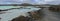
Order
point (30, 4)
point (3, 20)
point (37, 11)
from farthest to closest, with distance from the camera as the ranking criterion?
1. point (30, 4)
2. point (37, 11)
3. point (3, 20)

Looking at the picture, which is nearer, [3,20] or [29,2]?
[3,20]

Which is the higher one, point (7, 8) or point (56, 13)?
point (7, 8)

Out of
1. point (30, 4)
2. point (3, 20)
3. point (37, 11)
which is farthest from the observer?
point (30, 4)

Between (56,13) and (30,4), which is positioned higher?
(30,4)

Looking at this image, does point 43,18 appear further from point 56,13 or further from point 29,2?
point 29,2

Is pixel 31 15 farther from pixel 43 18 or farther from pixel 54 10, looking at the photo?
pixel 54 10

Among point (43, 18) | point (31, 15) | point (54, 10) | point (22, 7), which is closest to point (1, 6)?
point (22, 7)

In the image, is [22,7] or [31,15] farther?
[22,7]

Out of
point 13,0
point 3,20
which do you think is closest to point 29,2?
point 13,0
